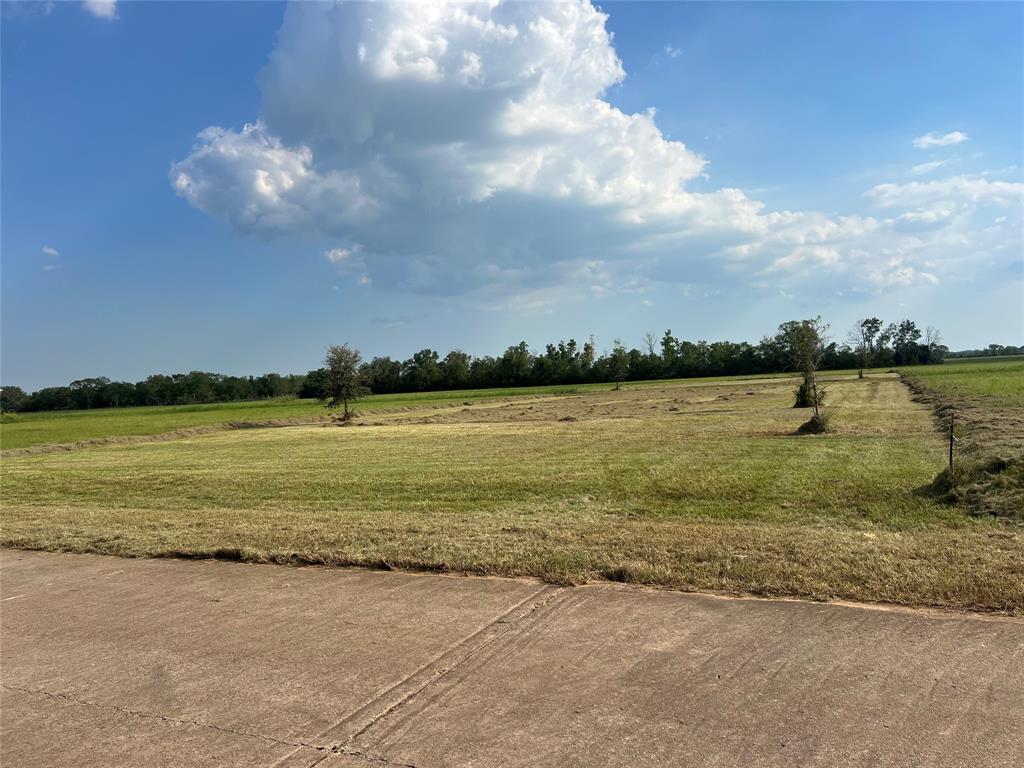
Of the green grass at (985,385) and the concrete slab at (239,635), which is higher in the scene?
the concrete slab at (239,635)

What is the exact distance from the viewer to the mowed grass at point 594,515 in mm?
5949

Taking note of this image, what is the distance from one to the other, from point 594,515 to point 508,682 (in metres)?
5.36

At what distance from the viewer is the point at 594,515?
30.4 feet

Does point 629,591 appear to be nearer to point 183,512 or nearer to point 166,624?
point 166,624

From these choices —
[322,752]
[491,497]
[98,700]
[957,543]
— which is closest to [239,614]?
[98,700]

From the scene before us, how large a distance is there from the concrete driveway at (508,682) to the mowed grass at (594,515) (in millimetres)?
788

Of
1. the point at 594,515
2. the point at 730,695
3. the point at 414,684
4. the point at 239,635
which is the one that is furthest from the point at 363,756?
the point at 594,515

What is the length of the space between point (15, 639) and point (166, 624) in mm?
1188

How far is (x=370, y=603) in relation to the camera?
5.63 metres

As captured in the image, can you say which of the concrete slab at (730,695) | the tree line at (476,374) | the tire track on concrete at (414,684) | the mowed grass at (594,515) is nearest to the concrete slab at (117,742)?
the tire track on concrete at (414,684)

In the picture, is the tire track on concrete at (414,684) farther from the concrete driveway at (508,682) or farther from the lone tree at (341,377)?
the lone tree at (341,377)

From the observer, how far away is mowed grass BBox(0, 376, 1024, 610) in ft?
19.5

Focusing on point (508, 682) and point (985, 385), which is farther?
point (985, 385)

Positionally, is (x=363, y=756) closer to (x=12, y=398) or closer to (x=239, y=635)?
(x=239, y=635)
